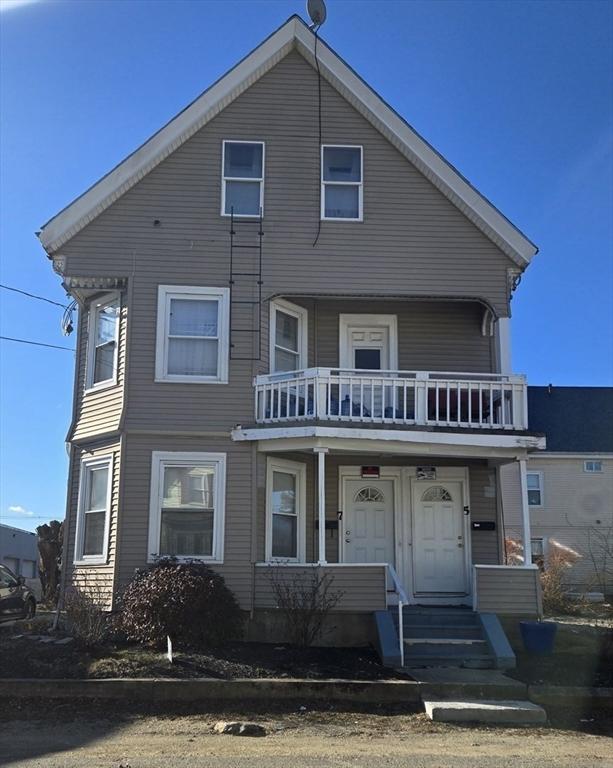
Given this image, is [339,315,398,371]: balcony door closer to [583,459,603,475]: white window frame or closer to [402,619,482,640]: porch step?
[402,619,482,640]: porch step

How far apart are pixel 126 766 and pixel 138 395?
297 inches


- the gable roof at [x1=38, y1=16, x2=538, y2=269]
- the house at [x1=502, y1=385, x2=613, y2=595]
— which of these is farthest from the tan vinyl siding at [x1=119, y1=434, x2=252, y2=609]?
the house at [x1=502, y1=385, x2=613, y2=595]

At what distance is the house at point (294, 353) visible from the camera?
1350 cm

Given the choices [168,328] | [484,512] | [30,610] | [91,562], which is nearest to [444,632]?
[484,512]

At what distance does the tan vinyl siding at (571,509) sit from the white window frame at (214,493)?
2096 centimetres

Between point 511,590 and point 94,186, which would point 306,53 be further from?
point 511,590

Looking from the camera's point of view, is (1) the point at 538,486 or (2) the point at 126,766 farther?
(1) the point at 538,486

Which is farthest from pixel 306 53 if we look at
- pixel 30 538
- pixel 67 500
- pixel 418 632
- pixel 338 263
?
pixel 30 538

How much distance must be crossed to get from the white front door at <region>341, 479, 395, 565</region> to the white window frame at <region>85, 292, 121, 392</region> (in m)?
4.73

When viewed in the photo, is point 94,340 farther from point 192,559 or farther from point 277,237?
point 192,559

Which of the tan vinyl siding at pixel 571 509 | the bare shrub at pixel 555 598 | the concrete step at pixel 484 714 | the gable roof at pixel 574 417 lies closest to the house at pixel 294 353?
the concrete step at pixel 484 714

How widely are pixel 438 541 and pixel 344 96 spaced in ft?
27.5

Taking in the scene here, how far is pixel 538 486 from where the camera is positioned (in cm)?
3506

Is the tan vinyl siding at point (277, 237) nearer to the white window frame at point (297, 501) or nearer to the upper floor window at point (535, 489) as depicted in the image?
the white window frame at point (297, 501)
